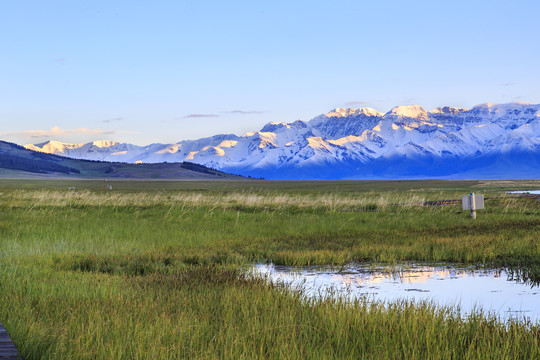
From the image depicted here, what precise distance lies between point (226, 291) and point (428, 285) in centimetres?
444

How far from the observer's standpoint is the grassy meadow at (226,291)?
22.3 ft

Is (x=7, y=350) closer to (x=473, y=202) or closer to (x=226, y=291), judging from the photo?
(x=226, y=291)

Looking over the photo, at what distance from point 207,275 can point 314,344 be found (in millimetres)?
5061

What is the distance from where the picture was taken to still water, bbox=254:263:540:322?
1016 centimetres

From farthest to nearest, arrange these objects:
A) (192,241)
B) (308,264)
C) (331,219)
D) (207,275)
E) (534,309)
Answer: (331,219) → (192,241) → (308,264) → (207,275) → (534,309)

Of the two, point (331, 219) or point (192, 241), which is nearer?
point (192, 241)

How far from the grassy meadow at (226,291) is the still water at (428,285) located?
0.81 metres

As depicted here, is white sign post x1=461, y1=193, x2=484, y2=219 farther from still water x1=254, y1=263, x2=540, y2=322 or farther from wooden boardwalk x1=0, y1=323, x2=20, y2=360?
wooden boardwalk x1=0, y1=323, x2=20, y2=360

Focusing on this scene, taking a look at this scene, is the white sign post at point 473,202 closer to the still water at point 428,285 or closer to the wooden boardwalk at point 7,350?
the still water at point 428,285

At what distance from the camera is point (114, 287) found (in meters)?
10.3

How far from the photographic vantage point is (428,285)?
12.1 metres

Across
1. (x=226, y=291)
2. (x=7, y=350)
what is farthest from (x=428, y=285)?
(x=7, y=350)

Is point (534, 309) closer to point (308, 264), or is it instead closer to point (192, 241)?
point (308, 264)

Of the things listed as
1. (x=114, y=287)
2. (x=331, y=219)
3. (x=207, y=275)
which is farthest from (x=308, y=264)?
(x=331, y=219)
